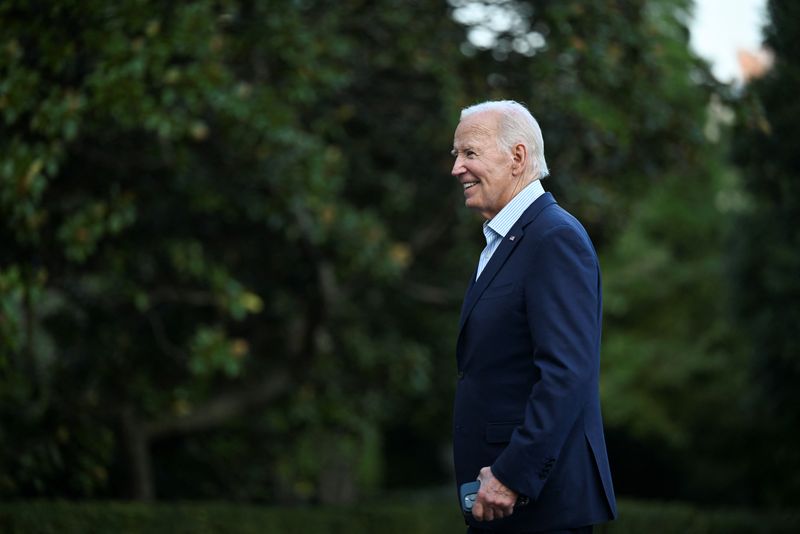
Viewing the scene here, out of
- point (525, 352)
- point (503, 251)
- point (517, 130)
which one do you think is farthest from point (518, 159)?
point (525, 352)

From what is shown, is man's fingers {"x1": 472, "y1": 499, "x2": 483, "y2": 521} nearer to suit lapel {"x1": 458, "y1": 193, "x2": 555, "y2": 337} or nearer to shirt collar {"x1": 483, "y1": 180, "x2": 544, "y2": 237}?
suit lapel {"x1": 458, "y1": 193, "x2": 555, "y2": 337}

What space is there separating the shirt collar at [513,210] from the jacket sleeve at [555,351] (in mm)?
185

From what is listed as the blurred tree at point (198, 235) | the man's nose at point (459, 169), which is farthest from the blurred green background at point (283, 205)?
the man's nose at point (459, 169)

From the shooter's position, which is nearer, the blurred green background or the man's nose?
the man's nose

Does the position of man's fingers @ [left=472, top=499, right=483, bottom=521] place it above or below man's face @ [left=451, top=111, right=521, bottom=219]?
below

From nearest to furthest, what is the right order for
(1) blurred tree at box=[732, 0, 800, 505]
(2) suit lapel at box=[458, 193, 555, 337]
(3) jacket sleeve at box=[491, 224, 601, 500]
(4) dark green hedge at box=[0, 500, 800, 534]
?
(3) jacket sleeve at box=[491, 224, 601, 500] < (2) suit lapel at box=[458, 193, 555, 337] < (4) dark green hedge at box=[0, 500, 800, 534] < (1) blurred tree at box=[732, 0, 800, 505]

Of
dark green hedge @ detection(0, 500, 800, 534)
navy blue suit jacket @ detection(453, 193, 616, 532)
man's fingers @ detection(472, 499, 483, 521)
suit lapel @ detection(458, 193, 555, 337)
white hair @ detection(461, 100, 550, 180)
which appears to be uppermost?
white hair @ detection(461, 100, 550, 180)

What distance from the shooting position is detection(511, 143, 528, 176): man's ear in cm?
362

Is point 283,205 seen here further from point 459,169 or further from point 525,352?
point 525,352

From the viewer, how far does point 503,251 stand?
143 inches

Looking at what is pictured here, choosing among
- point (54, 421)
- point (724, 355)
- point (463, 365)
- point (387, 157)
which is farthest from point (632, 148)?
point (724, 355)

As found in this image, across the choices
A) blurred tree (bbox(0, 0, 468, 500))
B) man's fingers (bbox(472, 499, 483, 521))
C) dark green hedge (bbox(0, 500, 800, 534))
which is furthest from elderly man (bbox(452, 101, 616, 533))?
dark green hedge (bbox(0, 500, 800, 534))

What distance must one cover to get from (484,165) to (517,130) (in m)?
0.15

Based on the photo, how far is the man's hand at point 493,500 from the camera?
10.8ft
